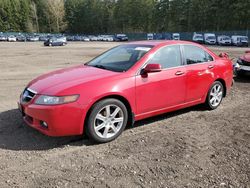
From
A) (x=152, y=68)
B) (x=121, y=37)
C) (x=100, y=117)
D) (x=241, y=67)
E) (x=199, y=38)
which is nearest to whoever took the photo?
(x=100, y=117)

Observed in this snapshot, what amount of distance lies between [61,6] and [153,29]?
3231 centimetres

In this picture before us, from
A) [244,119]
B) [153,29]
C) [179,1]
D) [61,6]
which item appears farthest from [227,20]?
[244,119]

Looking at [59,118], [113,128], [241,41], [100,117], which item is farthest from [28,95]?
[241,41]

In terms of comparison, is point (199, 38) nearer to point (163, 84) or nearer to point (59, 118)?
point (163, 84)

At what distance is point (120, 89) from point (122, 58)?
42.7 inches

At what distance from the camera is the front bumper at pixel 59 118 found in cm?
432

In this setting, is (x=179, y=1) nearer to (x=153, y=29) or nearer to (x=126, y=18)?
(x=153, y=29)

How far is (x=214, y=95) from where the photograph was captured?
661 centimetres

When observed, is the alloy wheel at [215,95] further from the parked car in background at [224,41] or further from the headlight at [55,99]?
the parked car in background at [224,41]

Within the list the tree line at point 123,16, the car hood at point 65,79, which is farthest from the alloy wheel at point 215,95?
the tree line at point 123,16

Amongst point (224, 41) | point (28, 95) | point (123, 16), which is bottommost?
point (224, 41)

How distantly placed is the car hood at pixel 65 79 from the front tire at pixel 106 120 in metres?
0.47

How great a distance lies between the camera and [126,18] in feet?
323

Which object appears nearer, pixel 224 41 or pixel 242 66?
pixel 242 66
